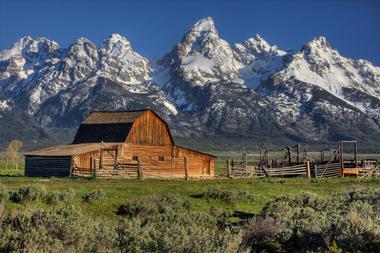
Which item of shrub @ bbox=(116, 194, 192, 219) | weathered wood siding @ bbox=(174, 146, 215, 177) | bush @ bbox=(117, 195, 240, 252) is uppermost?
weathered wood siding @ bbox=(174, 146, 215, 177)

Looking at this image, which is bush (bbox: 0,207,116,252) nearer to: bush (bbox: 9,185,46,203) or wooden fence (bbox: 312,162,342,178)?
bush (bbox: 9,185,46,203)

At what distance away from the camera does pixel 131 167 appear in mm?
51969

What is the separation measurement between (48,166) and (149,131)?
12494mm

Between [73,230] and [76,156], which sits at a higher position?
[76,156]

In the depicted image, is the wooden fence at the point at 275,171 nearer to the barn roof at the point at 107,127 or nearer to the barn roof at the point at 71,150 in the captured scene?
the barn roof at the point at 107,127

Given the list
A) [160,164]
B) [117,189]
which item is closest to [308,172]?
[160,164]

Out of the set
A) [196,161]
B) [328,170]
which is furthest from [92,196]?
[196,161]

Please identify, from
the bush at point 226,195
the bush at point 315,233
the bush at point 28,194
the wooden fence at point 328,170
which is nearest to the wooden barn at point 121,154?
the wooden fence at point 328,170

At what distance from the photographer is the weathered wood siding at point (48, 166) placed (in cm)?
5209

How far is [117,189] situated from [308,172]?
2592cm

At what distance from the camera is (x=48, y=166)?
54156mm

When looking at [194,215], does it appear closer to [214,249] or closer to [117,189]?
[214,249]

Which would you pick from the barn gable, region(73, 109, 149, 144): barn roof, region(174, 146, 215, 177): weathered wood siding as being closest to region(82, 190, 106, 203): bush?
the barn gable

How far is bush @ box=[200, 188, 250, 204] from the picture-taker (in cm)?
3028
